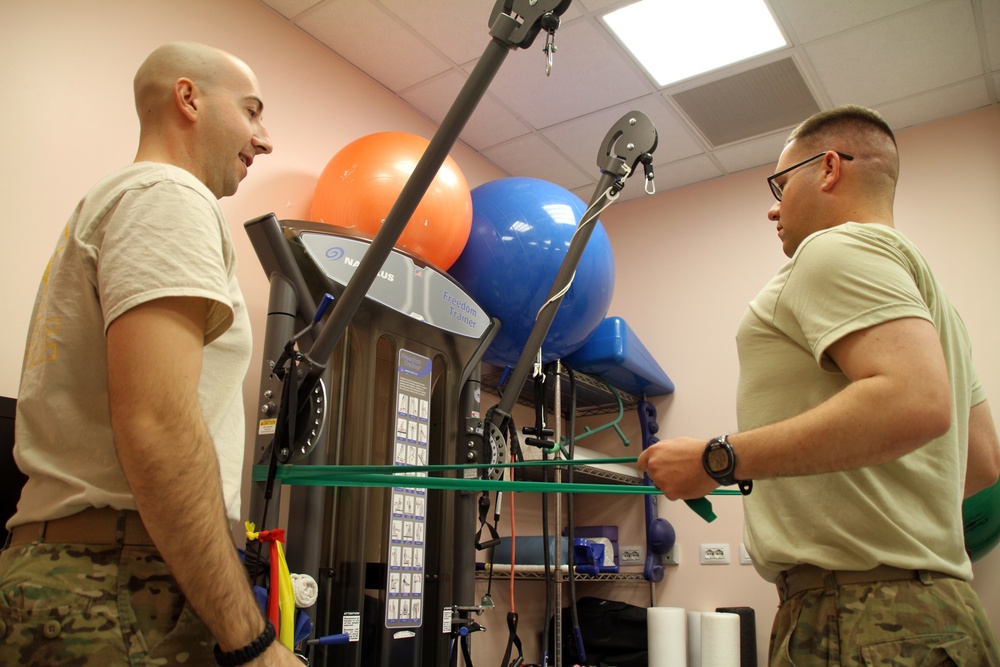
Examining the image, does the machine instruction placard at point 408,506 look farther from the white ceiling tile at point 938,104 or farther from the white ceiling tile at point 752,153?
the white ceiling tile at point 938,104

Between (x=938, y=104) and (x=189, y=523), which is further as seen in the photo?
(x=938, y=104)

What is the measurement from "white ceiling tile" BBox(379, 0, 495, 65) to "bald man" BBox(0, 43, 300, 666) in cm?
213

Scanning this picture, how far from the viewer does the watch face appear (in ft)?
3.46

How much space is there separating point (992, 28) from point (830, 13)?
662 millimetres

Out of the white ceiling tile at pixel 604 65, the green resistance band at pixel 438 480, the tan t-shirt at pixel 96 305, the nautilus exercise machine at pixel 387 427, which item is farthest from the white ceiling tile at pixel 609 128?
the tan t-shirt at pixel 96 305

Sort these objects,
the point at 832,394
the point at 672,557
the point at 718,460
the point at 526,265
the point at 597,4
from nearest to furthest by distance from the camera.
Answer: the point at 718,460 < the point at 832,394 < the point at 526,265 < the point at 597,4 < the point at 672,557

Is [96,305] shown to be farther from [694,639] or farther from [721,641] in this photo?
[694,639]

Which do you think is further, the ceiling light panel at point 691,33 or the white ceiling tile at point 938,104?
the white ceiling tile at point 938,104

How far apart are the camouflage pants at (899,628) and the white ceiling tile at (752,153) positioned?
3.01 metres

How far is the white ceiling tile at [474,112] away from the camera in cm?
340

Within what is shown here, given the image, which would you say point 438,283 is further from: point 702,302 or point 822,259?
point 702,302

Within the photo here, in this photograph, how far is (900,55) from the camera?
3199mm

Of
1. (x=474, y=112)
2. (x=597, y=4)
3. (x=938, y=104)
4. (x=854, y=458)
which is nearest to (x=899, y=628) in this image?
(x=854, y=458)

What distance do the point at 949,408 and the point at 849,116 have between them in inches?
26.5
